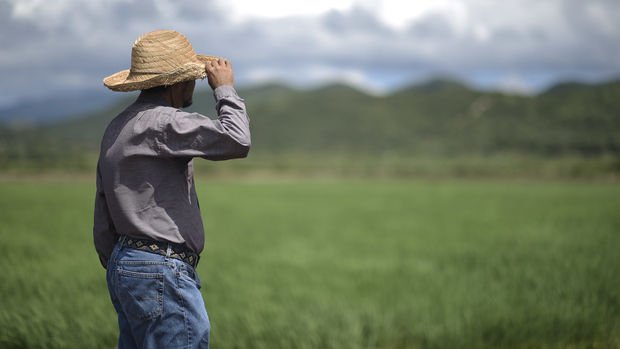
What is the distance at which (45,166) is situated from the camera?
26750 mm

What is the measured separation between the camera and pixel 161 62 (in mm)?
1937

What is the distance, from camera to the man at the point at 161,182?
72.7 inches

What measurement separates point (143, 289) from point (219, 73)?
82 cm

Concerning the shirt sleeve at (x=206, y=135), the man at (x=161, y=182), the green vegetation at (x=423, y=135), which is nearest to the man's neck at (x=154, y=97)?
the man at (x=161, y=182)

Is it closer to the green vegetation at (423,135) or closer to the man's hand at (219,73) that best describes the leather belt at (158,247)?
the man's hand at (219,73)

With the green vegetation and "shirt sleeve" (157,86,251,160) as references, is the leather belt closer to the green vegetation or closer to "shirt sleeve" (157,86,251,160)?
"shirt sleeve" (157,86,251,160)

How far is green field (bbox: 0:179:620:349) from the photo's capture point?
14.2ft

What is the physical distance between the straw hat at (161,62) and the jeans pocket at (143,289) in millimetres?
661

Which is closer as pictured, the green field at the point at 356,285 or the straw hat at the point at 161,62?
the straw hat at the point at 161,62

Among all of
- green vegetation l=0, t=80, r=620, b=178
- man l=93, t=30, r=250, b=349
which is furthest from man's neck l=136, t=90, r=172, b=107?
green vegetation l=0, t=80, r=620, b=178

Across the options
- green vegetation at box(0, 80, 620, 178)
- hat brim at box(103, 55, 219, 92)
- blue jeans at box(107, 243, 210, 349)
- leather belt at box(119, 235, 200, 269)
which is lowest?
green vegetation at box(0, 80, 620, 178)

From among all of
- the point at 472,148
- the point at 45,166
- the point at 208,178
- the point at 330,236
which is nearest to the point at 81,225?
the point at 330,236

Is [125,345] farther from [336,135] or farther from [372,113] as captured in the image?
[372,113]

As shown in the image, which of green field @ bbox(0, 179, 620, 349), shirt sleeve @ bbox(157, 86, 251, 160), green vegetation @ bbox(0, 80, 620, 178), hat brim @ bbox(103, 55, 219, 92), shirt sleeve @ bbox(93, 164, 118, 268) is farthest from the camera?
green vegetation @ bbox(0, 80, 620, 178)
